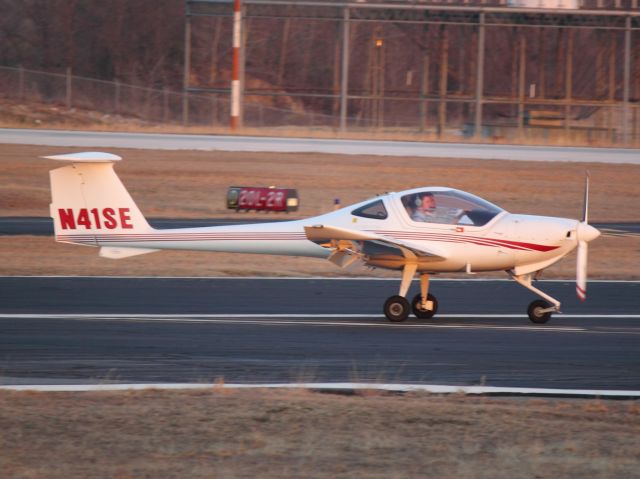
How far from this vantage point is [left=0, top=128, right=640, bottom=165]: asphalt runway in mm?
38125

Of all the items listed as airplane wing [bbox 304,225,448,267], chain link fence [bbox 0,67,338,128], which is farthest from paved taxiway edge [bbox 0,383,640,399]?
chain link fence [bbox 0,67,338,128]

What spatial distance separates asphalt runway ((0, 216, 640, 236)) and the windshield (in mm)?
11554

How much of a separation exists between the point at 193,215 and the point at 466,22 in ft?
76.8

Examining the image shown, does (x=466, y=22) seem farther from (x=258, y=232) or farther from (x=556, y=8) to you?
(x=258, y=232)

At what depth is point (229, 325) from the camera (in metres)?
13.5

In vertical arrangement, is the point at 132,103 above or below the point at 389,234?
above

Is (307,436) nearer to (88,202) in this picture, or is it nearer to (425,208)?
(425,208)

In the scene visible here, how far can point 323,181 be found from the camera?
33688 millimetres

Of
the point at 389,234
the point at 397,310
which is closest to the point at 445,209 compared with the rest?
the point at 389,234

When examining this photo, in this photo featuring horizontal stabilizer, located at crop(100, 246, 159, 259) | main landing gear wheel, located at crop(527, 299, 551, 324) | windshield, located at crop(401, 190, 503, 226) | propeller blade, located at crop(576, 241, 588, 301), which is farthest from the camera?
horizontal stabilizer, located at crop(100, 246, 159, 259)

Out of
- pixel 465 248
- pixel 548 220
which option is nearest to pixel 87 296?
pixel 465 248

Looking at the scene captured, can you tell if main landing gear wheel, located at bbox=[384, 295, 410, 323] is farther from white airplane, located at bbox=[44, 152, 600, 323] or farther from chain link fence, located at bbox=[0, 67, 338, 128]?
chain link fence, located at bbox=[0, 67, 338, 128]

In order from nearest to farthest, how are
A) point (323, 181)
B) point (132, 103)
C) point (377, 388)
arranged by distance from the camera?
point (377, 388) → point (323, 181) → point (132, 103)

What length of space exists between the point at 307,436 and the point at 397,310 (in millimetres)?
6305
